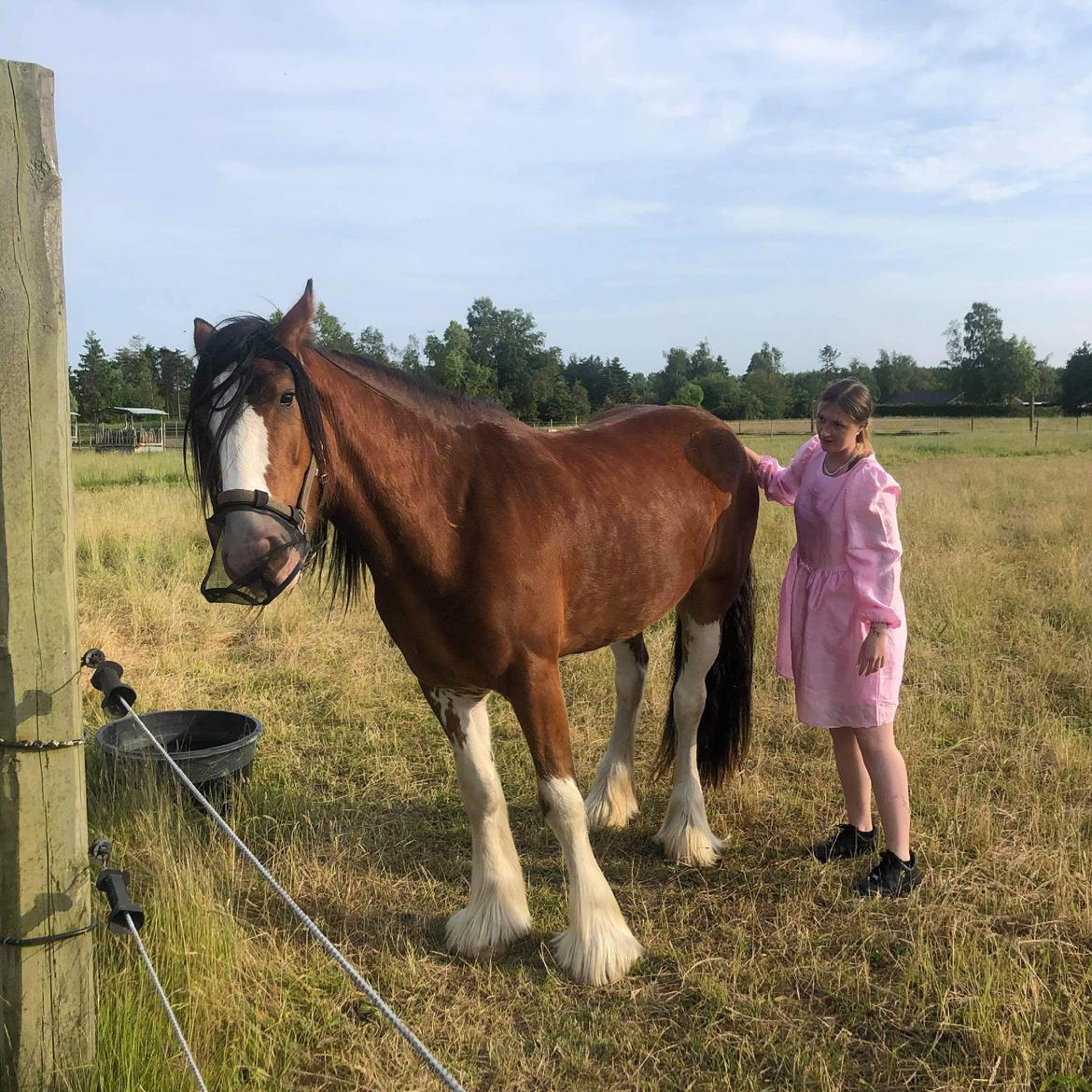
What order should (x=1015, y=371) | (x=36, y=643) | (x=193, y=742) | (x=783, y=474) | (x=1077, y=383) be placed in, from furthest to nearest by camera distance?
1. (x=1015, y=371)
2. (x=1077, y=383)
3. (x=193, y=742)
4. (x=783, y=474)
5. (x=36, y=643)

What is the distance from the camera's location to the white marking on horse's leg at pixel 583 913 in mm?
2875

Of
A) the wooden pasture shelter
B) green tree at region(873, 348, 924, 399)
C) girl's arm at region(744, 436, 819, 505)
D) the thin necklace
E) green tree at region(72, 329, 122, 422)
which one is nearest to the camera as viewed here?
the thin necklace

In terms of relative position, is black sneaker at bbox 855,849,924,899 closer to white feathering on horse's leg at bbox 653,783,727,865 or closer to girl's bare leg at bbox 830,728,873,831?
girl's bare leg at bbox 830,728,873,831

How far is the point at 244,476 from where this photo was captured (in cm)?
206

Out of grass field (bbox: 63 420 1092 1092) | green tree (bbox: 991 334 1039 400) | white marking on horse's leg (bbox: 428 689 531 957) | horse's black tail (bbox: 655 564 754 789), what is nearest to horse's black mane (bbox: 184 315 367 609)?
white marking on horse's leg (bbox: 428 689 531 957)

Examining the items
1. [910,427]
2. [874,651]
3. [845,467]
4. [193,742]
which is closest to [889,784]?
[874,651]

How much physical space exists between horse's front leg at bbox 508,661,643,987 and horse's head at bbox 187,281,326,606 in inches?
39.1

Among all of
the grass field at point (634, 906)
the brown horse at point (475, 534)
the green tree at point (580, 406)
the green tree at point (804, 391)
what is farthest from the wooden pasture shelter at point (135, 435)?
the green tree at point (804, 391)

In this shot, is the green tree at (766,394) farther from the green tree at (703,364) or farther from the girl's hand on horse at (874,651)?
the girl's hand on horse at (874,651)

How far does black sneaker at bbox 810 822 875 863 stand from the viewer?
3.48 meters

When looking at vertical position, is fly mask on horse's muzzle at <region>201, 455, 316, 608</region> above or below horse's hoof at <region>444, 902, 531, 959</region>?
above

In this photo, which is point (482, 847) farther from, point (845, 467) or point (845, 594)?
point (845, 467)

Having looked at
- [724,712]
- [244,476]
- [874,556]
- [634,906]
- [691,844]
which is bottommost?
[634,906]

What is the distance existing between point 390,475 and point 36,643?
1.07 m
